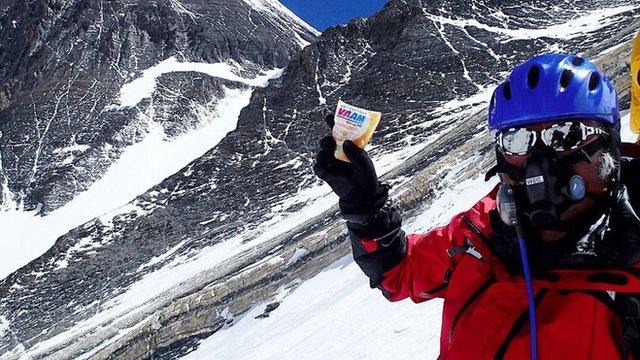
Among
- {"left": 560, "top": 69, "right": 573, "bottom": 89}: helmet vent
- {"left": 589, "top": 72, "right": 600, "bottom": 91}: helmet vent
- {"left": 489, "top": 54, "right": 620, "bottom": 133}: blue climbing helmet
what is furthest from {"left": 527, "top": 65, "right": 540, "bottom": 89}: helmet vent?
{"left": 589, "top": 72, "right": 600, "bottom": 91}: helmet vent

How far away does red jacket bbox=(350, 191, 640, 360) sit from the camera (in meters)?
2.23

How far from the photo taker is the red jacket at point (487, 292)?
2.23 meters

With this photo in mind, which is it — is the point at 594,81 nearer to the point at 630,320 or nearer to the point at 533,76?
the point at 533,76

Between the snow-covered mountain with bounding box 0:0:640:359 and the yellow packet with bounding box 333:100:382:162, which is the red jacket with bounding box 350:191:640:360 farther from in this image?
the snow-covered mountain with bounding box 0:0:640:359

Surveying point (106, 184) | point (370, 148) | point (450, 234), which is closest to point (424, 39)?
point (370, 148)

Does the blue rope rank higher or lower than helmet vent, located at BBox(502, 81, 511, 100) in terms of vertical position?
lower

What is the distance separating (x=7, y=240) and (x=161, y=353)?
5609 centimetres

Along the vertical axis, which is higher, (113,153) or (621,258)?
(113,153)

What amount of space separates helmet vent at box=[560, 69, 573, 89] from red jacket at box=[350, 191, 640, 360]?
0.70m

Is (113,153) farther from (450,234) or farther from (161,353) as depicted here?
(450,234)

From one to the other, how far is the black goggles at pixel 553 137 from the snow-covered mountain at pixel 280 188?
354 inches

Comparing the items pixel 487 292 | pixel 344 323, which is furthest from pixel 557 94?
pixel 344 323

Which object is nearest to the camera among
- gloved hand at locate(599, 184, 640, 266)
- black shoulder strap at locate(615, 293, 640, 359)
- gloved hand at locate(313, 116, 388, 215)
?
black shoulder strap at locate(615, 293, 640, 359)

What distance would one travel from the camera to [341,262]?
15242 millimetres
